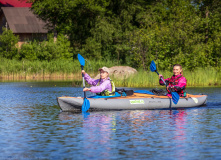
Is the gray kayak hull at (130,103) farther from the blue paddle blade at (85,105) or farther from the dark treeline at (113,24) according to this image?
the dark treeline at (113,24)

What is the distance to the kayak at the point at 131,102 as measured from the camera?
47.1ft

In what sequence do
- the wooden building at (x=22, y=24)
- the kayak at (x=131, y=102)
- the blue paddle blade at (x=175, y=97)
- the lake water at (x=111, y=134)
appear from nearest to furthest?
the lake water at (x=111, y=134)
the kayak at (x=131, y=102)
the blue paddle blade at (x=175, y=97)
the wooden building at (x=22, y=24)

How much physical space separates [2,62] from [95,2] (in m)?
11.2

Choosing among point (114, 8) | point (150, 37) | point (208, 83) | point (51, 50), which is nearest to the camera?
point (208, 83)

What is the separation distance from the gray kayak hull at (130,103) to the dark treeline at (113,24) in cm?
1759

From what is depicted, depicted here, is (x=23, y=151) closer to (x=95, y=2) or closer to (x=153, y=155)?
(x=153, y=155)

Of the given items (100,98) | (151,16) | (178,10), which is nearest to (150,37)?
(178,10)

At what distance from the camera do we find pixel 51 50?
136ft

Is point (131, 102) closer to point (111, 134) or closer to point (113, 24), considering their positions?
point (111, 134)

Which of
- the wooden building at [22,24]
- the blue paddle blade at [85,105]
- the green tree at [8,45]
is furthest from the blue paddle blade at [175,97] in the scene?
the wooden building at [22,24]

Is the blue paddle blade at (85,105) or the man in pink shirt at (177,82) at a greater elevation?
the man in pink shirt at (177,82)

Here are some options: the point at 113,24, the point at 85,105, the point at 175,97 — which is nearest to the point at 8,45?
the point at 113,24

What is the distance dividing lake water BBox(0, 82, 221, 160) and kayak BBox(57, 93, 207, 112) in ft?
0.97

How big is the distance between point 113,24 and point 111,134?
33.6m
